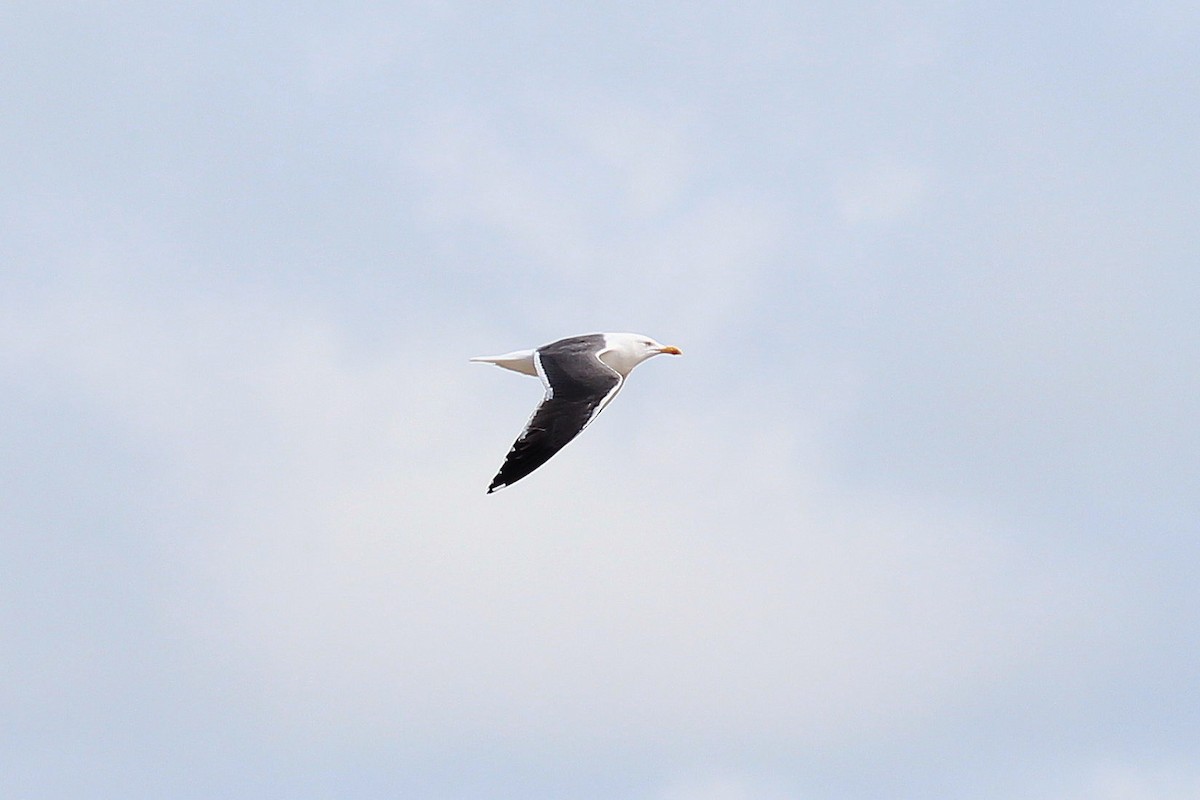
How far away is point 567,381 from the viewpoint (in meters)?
39.2

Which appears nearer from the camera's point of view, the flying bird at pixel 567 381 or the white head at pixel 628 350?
the flying bird at pixel 567 381

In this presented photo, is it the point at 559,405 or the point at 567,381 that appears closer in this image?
the point at 559,405

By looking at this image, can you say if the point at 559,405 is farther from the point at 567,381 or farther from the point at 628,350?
the point at 628,350

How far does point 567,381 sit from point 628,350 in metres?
4.19

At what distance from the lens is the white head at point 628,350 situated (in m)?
42.7

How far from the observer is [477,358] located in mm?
42469

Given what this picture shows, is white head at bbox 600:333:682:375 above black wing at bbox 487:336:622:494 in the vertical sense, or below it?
above

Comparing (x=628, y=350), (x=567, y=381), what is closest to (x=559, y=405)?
(x=567, y=381)

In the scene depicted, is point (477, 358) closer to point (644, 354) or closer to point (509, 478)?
point (644, 354)

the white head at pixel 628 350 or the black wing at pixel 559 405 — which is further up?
the white head at pixel 628 350

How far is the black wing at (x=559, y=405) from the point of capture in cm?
3672

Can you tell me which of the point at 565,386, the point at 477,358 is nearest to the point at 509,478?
the point at 565,386

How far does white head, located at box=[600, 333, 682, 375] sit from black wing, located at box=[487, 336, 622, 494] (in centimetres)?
98

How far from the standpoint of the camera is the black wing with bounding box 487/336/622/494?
36719mm
